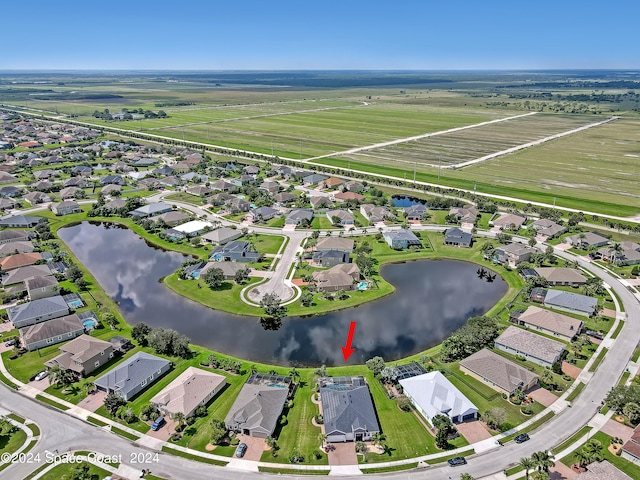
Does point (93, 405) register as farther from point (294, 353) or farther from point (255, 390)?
point (294, 353)

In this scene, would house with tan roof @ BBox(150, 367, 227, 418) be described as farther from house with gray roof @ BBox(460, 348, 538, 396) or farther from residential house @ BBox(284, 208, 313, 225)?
residential house @ BBox(284, 208, 313, 225)

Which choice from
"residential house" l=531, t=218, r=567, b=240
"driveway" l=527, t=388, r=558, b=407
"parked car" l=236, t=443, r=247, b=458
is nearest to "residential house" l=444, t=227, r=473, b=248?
"residential house" l=531, t=218, r=567, b=240

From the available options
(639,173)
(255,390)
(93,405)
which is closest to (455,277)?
(255,390)

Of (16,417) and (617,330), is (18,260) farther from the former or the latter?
→ (617,330)

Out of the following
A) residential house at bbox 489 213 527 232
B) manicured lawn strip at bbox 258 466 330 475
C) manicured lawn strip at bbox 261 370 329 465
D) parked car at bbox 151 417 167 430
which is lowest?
manicured lawn strip at bbox 258 466 330 475

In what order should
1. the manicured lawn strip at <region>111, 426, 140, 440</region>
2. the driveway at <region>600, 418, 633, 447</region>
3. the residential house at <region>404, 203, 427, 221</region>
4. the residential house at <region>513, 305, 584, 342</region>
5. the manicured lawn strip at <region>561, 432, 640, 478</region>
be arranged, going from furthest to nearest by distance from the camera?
the residential house at <region>404, 203, 427, 221</region>
the residential house at <region>513, 305, 584, 342</region>
the manicured lawn strip at <region>111, 426, 140, 440</region>
the driveway at <region>600, 418, 633, 447</region>
the manicured lawn strip at <region>561, 432, 640, 478</region>

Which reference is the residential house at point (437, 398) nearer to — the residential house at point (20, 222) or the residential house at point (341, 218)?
the residential house at point (341, 218)
